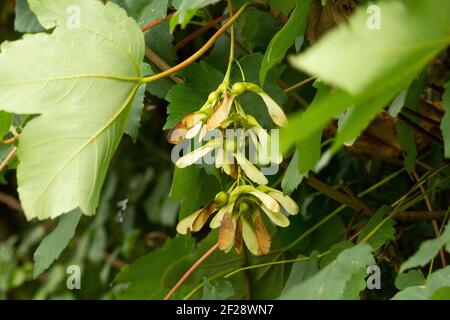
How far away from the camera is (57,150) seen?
689 mm

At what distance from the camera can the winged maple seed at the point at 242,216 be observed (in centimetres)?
68

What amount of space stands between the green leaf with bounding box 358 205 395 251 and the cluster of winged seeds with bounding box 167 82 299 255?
175mm

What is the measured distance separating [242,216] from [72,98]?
19cm

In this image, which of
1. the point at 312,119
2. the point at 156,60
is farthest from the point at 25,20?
the point at 312,119

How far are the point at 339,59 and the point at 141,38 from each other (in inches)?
15.4

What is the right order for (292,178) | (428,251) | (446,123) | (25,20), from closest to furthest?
(428,251)
(446,123)
(292,178)
(25,20)

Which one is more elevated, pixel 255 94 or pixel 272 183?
pixel 255 94

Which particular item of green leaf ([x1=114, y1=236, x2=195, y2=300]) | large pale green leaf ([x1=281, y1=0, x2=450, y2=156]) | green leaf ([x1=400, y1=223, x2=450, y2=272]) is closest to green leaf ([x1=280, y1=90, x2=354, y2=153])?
large pale green leaf ([x1=281, y1=0, x2=450, y2=156])

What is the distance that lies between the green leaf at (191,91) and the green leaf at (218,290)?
20cm

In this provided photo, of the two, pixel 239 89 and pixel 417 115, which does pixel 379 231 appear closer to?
pixel 417 115

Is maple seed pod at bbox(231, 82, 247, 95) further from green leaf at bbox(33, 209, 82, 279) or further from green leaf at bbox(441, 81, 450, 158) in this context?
green leaf at bbox(33, 209, 82, 279)

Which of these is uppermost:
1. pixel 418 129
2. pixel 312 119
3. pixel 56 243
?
pixel 312 119

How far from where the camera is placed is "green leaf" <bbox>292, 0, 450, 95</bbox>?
1.26 feet

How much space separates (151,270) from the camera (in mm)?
1158
